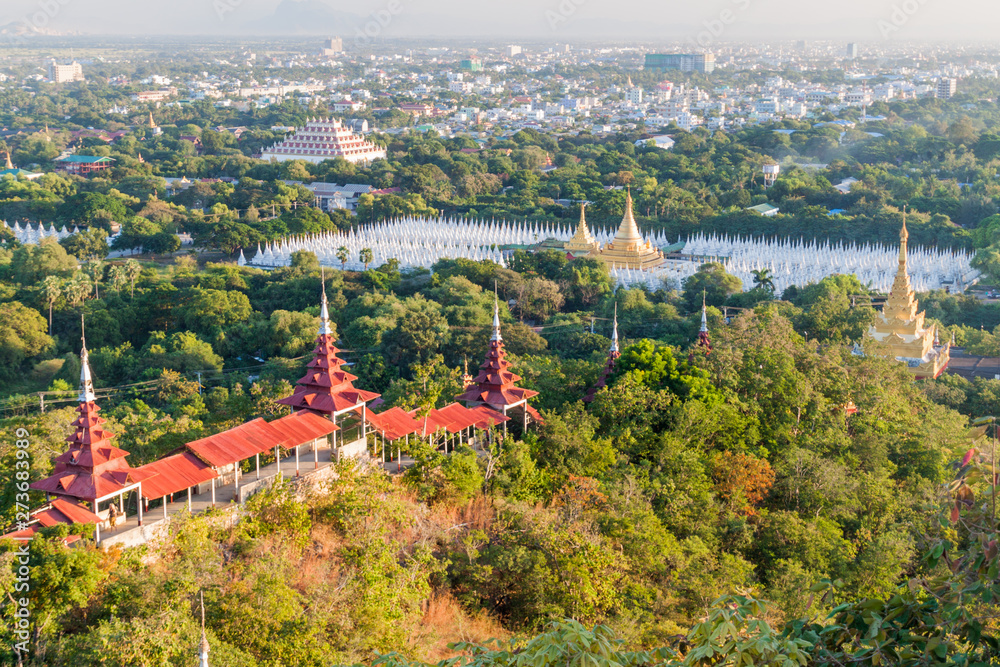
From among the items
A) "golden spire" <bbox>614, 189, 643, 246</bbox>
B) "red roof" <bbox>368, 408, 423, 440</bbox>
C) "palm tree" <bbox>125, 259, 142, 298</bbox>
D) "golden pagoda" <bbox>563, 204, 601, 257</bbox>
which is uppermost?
"red roof" <bbox>368, 408, 423, 440</bbox>

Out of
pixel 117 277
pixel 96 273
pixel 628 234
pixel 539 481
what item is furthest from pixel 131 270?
pixel 539 481

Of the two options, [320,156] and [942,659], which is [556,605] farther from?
[320,156]

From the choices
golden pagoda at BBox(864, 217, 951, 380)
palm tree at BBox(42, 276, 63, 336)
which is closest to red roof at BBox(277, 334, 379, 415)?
golden pagoda at BBox(864, 217, 951, 380)

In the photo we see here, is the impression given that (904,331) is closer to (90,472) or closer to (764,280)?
(764,280)

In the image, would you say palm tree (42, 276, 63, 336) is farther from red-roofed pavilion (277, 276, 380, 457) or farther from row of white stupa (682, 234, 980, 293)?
row of white stupa (682, 234, 980, 293)

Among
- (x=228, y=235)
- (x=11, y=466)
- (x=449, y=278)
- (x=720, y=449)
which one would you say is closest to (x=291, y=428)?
(x=11, y=466)

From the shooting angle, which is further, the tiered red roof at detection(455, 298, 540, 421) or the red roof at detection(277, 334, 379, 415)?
the tiered red roof at detection(455, 298, 540, 421)
